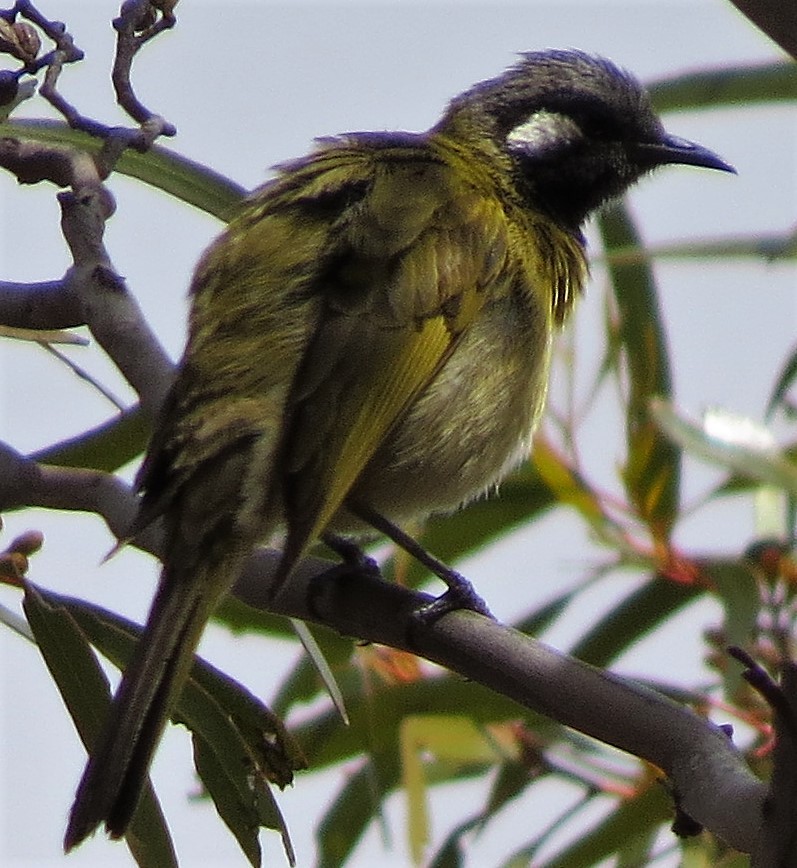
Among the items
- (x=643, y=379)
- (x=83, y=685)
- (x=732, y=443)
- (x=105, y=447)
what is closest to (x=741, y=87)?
(x=643, y=379)

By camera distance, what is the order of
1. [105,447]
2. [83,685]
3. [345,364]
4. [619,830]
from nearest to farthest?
1. [83,685]
2. [345,364]
3. [105,447]
4. [619,830]

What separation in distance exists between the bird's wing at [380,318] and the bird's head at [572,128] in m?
0.45

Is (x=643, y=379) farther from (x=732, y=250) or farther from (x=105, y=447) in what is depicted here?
(x=105, y=447)

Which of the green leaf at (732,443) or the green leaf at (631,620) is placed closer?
the green leaf at (732,443)

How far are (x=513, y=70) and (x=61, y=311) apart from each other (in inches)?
67.3

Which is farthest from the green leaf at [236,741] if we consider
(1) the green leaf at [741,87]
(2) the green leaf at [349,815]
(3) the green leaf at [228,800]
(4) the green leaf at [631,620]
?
(1) the green leaf at [741,87]

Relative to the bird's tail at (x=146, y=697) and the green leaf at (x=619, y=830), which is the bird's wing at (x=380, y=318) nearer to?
the bird's tail at (x=146, y=697)

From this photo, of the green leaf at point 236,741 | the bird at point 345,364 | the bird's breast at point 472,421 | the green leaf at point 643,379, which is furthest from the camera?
the green leaf at point 643,379

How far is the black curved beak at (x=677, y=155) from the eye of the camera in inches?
162

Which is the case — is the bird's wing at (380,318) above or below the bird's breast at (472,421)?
above

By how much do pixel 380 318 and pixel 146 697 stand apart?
93 centimetres

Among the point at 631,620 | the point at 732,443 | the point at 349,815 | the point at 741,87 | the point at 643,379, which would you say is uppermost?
the point at 741,87

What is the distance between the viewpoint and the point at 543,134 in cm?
397

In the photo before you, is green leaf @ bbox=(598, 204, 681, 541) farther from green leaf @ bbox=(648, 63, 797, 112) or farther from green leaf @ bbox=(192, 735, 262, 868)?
green leaf @ bbox=(192, 735, 262, 868)
